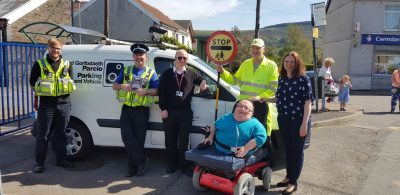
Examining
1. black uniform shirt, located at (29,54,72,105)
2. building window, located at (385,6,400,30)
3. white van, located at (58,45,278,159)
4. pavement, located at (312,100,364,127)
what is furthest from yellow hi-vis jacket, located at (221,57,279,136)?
building window, located at (385,6,400,30)

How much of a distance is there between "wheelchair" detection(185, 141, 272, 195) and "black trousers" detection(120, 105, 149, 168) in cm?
109

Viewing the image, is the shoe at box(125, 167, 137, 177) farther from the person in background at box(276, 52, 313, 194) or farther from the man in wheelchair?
the person in background at box(276, 52, 313, 194)

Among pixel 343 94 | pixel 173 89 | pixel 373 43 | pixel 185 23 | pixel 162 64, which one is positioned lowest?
pixel 343 94

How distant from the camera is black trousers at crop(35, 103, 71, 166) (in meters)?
5.14

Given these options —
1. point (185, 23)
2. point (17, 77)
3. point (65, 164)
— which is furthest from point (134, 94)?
point (185, 23)

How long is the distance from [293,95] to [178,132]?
1.81m

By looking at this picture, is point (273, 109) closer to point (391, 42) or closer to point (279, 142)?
point (279, 142)

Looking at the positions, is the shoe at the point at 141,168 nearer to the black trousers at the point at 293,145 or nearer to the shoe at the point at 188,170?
the shoe at the point at 188,170

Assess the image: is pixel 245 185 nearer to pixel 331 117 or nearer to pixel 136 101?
pixel 136 101

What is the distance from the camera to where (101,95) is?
5.71 meters

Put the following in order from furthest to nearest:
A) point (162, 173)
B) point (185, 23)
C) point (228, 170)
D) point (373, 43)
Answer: point (185, 23)
point (373, 43)
point (162, 173)
point (228, 170)

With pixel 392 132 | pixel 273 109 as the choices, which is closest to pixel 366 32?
pixel 392 132

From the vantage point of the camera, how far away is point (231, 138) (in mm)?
4500

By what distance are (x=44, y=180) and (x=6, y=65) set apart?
3423 millimetres
